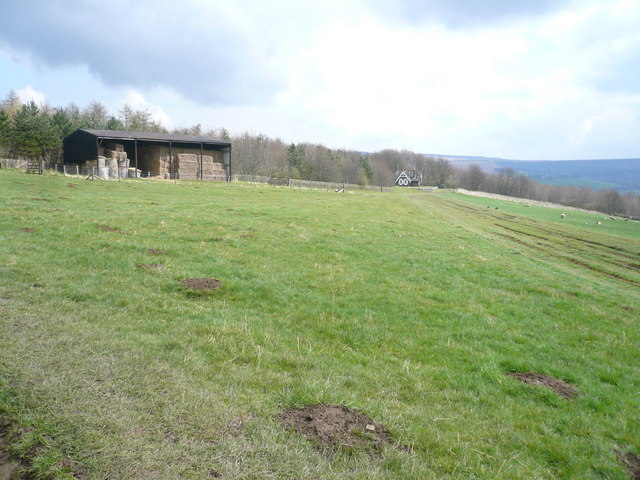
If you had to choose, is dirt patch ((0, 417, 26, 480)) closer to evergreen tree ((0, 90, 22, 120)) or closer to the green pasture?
the green pasture

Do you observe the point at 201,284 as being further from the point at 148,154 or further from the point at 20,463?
the point at 148,154

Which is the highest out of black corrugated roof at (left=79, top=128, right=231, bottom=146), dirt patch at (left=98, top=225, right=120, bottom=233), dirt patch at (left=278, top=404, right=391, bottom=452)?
black corrugated roof at (left=79, top=128, right=231, bottom=146)

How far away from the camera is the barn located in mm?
46062

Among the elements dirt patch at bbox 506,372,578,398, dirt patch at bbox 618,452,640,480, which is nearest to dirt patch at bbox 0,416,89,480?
dirt patch at bbox 618,452,640,480

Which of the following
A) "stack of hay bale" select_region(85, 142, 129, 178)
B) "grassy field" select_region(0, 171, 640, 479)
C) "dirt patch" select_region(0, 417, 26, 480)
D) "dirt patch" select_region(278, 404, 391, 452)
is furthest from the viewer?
"stack of hay bale" select_region(85, 142, 129, 178)

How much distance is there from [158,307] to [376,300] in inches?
191

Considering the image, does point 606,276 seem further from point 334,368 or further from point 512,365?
point 334,368

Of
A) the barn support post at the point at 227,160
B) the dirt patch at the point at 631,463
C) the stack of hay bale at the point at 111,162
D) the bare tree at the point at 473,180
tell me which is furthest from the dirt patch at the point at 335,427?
the bare tree at the point at 473,180

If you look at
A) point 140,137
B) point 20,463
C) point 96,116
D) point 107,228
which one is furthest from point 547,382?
point 96,116

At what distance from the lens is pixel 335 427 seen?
396 cm

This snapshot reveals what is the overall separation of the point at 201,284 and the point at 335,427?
17.9ft

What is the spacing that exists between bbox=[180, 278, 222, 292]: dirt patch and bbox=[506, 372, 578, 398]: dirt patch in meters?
6.17

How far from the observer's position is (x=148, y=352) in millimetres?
4914

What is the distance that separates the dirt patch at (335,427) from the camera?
3.74 metres
